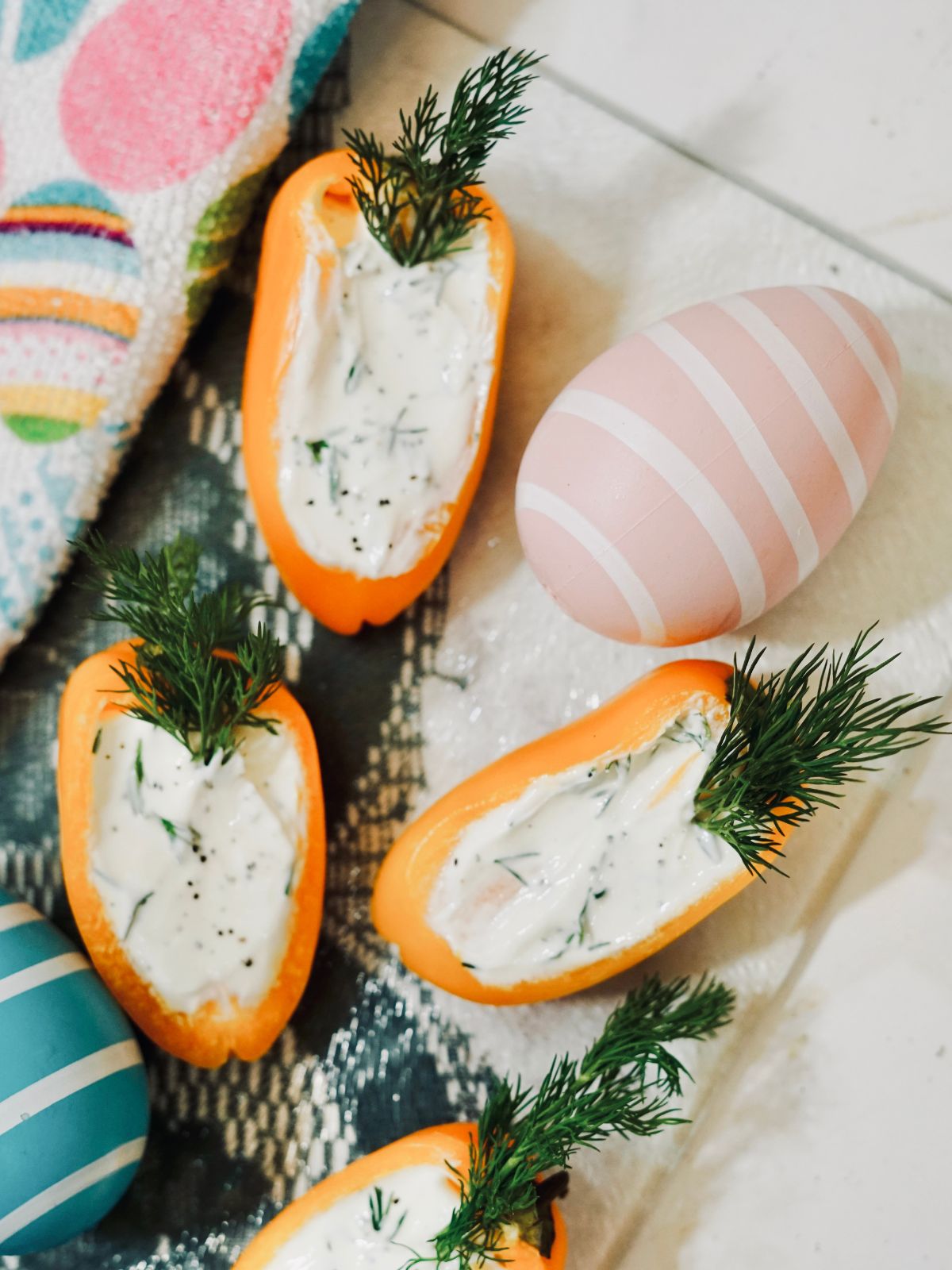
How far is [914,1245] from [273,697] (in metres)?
0.53

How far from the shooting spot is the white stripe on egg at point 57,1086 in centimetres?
56

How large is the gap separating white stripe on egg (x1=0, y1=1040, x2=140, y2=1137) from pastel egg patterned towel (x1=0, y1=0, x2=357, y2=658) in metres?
0.26

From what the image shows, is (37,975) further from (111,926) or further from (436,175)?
(436,175)

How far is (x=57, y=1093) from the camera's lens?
564 millimetres

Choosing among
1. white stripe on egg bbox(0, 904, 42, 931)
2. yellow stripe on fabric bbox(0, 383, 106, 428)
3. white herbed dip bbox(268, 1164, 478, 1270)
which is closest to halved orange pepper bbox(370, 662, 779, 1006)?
white herbed dip bbox(268, 1164, 478, 1270)

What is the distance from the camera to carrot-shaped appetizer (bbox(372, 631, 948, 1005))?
595 millimetres

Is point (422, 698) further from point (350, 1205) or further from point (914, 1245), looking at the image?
point (914, 1245)

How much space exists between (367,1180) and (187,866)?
0.21 meters

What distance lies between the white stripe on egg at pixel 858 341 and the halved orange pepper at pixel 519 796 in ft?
0.58

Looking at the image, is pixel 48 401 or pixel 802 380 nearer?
pixel 802 380

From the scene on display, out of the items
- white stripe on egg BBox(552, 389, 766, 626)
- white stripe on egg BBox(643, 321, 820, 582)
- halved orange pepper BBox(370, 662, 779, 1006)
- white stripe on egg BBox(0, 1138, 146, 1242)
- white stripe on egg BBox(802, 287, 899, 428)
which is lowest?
white stripe on egg BBox(0, 1138, 146, 1242)

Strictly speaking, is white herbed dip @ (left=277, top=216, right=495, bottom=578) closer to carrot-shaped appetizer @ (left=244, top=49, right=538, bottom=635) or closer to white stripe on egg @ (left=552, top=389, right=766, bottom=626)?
carrot-shaped appetizer @ (left=244, top=49, right=538, bottom=635)

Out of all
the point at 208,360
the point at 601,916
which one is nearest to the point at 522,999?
the point at 601,916

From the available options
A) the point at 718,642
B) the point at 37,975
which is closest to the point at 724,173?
the point at 718,642
